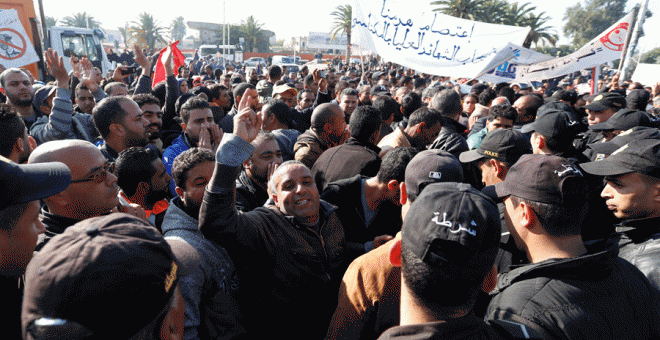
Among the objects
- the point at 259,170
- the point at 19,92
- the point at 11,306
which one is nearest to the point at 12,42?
the point at 19,92

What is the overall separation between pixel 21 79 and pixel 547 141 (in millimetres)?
5946

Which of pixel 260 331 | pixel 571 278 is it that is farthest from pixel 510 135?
pixel 260 331

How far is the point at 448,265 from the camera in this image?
1204mm

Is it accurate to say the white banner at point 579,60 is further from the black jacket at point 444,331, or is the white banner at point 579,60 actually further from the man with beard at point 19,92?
the black jacket at point 444,331

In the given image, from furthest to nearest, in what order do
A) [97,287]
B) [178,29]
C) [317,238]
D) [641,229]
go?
[178,29] < [317,238] < [641,229] < [97,287]

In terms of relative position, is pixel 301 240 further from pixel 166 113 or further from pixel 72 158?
pixel 166 113

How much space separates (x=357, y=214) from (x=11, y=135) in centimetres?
250

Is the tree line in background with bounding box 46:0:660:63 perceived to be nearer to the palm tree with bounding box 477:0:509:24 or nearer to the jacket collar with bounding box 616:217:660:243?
the palm tree with bounding box 477:0:509:24

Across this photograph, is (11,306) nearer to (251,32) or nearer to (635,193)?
(635,193)

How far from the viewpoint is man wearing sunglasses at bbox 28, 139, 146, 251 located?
2.04m

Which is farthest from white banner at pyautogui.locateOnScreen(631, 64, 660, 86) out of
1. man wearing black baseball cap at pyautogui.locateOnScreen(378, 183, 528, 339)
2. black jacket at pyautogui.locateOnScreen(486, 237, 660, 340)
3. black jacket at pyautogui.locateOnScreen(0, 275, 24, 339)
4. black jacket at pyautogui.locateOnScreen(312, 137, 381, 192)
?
black jacket at pyautogui.locateOnScreen(0, 275, 24, 339)

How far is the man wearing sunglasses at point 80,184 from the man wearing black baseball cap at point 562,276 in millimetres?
2050

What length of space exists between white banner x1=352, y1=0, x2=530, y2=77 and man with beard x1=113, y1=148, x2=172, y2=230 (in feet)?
19.8

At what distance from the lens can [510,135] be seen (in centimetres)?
316
